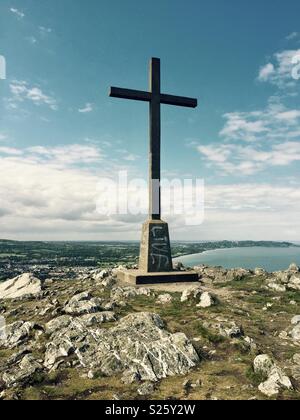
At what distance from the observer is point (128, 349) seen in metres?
10.5

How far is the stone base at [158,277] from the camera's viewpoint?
20203 mm

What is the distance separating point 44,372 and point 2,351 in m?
2.87

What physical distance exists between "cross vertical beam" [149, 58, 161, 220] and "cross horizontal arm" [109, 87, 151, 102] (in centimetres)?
43

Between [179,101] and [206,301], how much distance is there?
14.0 metres

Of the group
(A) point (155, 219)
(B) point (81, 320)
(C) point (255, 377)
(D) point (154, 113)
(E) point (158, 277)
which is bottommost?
(C) point (255, 377)

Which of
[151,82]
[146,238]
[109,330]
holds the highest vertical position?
[151,82]

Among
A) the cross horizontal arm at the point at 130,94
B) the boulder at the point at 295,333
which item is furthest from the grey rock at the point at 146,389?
the cross horizontal arm at the point at 130,94

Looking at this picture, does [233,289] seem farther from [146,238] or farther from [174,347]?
[174,347]

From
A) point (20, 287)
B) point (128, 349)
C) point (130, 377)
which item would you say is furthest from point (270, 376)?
point (20, 287)

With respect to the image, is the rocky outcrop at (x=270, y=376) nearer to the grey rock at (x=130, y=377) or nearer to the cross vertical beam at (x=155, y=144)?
the grey rock at (x=130, y=377)

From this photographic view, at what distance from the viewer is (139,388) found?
8.68m

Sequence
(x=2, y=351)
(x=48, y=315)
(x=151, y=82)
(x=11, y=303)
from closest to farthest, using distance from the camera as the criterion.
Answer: (x=2, y=351) < (x=48, y=315) < (x=11, y=303) < (x=151, y=82)

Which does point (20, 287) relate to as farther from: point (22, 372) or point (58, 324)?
point (22, 372)
